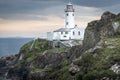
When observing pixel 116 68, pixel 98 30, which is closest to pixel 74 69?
pixel 116 68

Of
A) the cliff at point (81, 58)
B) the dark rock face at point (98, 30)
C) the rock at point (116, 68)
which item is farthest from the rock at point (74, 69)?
the dark rock face at point (98, 30)

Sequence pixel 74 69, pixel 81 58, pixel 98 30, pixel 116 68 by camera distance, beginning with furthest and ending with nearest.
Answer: pixel 98 30, pixel 81 58, pixel 74 69, pixel 116 68

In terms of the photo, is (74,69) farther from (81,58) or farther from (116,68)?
(116,68)

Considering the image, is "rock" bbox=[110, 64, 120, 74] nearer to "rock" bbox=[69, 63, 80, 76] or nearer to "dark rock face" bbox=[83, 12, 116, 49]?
"rock" bbox=[69, 63, 80, 76]

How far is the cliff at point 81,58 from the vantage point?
108188 millimetres

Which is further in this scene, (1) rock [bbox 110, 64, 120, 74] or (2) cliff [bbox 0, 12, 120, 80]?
(2) cliff [bbox 0, 12, 120, 80]

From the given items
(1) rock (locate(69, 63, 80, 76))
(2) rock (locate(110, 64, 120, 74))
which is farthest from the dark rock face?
(2) rock (locate(110, 64, 120, 74))

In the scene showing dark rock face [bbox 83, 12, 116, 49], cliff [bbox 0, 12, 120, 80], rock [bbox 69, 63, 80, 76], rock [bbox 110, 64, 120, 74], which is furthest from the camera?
dark rock face [bbox 83, 12, 116, 49]

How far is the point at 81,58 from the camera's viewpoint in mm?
118375

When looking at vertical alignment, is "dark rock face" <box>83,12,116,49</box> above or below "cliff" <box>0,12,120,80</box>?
above

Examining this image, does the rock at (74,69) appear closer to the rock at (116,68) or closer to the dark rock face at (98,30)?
the rock at (116,68)

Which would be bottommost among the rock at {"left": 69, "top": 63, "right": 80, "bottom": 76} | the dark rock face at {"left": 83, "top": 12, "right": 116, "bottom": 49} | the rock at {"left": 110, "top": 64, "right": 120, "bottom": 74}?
the rock at {"left": 69, "top": 63, "right": 80, "bottom": 76}

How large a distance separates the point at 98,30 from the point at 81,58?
24776 millimetres

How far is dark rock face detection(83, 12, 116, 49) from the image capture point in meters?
137
